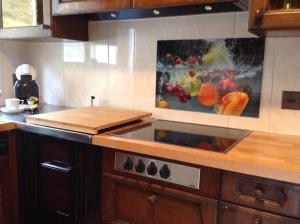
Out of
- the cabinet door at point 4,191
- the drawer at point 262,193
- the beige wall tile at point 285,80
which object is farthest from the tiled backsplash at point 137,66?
the cabinet door at point 4,191

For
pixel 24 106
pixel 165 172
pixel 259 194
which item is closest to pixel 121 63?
pixel 24 106

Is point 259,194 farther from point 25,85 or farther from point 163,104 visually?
point 25,85

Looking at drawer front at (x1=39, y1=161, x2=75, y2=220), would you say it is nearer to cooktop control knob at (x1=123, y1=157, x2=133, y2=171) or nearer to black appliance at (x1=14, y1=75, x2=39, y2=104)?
cooktop control knob at (x1=123, y1=157, x2=133, y2=171)

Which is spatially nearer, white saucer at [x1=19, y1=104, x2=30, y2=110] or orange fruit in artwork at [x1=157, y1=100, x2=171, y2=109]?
orange fruit in artwork at [x1=157, y1=100, x2=171, y2=109]

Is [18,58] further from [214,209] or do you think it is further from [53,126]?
[214,209]

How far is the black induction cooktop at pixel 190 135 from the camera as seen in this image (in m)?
1.15

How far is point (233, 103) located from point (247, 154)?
495 millimetres

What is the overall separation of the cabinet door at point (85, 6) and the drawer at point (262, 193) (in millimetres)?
879

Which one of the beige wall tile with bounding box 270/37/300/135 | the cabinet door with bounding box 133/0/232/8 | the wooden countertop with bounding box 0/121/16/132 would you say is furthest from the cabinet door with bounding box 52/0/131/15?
the beige wall tile with bounding box 270/37/300/135

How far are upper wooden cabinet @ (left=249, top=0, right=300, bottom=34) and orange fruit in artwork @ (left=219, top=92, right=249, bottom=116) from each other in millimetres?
427

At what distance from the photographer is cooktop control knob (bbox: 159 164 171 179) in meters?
1.10

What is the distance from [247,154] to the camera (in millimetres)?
1010

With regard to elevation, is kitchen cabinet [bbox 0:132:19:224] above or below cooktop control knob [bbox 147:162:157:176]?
below

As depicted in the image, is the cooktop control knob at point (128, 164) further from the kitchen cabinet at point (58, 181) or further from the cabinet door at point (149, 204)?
the kitchen cabinet at point (58, 181)
